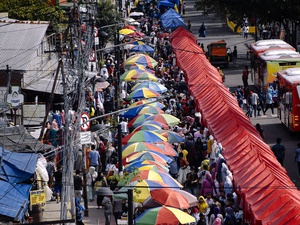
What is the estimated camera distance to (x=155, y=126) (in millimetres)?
35438

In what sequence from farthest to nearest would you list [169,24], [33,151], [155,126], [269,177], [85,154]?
[169,24] → [155,126] → [85,154] → [33,151] → [269,177]

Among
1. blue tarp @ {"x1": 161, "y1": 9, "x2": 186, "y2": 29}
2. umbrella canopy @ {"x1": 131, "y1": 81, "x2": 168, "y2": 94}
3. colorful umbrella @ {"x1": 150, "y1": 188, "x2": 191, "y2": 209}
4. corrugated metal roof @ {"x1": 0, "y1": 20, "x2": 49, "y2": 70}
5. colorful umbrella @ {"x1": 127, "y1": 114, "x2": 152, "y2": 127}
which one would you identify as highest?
corrugated metal roof @ {"x1": 0, "y1": 20, "x2": 49, "y2": 70}

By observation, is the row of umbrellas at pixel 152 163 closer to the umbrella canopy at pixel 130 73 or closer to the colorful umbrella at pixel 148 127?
the colorful umbrella at pixel 148 127

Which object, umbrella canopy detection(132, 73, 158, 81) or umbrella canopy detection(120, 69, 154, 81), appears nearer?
umbrella canopy detection(132, 73, 158, 81)

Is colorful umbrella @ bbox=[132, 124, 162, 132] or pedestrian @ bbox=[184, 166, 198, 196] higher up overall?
colorful umbrella @ bbox=[132, 124, 162, 132]

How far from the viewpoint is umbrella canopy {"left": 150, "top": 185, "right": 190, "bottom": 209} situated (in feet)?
84.6

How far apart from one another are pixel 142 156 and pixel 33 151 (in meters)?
2.89

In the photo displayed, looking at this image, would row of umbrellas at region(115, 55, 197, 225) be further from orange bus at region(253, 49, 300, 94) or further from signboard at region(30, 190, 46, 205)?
orange bus at region(253, 49, 300, 94)

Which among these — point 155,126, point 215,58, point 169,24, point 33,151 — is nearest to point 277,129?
point 155,126

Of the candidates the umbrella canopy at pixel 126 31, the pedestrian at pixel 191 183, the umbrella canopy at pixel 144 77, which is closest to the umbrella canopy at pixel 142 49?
the umbrella canopy at pixel 126 31

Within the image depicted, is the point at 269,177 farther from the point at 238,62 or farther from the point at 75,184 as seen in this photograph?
the point at 238,62

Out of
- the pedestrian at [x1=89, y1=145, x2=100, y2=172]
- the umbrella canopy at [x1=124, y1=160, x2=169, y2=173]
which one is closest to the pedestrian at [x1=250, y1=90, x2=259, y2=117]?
the pedestrian at [x1=89, y1=145, x2=100, y2=172]

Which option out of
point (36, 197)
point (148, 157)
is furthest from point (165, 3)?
point (36, 197)

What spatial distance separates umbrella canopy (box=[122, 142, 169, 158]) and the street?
3.97 meters
